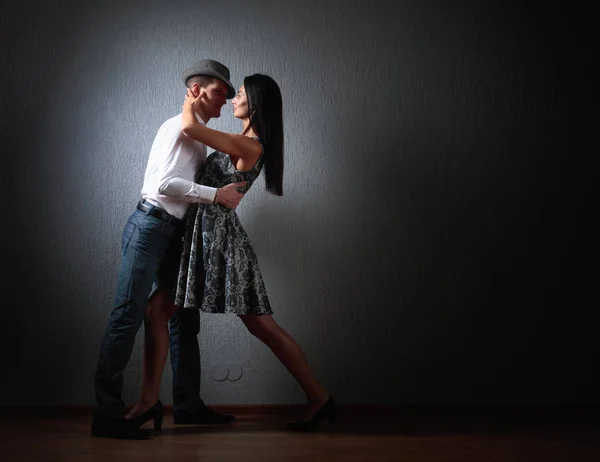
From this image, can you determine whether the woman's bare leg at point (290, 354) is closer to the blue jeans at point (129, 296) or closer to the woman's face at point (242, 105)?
the blue jeans at point (129, 296)

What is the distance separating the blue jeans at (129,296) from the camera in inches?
109

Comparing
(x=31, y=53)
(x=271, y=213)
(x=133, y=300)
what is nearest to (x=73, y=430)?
(x=133, y=300)

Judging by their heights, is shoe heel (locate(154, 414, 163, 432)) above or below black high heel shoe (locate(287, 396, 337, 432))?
below

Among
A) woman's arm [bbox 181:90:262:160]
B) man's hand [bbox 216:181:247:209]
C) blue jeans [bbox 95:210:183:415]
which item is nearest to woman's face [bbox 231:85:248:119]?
woman's arm [bbox 181:90:262:160]

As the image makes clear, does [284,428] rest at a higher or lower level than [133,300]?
lower

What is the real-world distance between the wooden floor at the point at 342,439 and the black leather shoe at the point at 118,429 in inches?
1.8

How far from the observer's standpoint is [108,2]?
137 inches

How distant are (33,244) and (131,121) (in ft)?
2.38

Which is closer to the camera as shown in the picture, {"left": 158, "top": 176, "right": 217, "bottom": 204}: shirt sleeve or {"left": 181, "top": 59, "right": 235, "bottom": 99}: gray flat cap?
{"left": 158, "top": 176, "right": 217, "bottom": 204}: shirt sleeve

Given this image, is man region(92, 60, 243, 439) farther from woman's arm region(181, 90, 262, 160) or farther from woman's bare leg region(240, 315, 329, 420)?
woman's bare leg region(240, 315, 329, 420)

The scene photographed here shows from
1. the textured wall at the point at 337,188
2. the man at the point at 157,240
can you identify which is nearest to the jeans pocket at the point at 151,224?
the man at the point at 157,240

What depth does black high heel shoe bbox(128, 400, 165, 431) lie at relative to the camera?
2830mm

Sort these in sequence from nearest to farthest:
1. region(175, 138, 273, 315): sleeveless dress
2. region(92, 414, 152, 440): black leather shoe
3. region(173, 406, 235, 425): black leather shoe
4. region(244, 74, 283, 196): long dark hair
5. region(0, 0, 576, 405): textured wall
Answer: region(92, 414, 152, 440): black leather shoe → region(175, 138, 273, 315): sleeveless dress → region(244, 74, 283, 196): long dark hair → region(173, 406, 235, 425): black leather shoe → region(0, 0, 576, 405): textured wall

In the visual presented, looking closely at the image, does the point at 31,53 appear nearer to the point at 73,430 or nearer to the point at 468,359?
the point at 73,430
